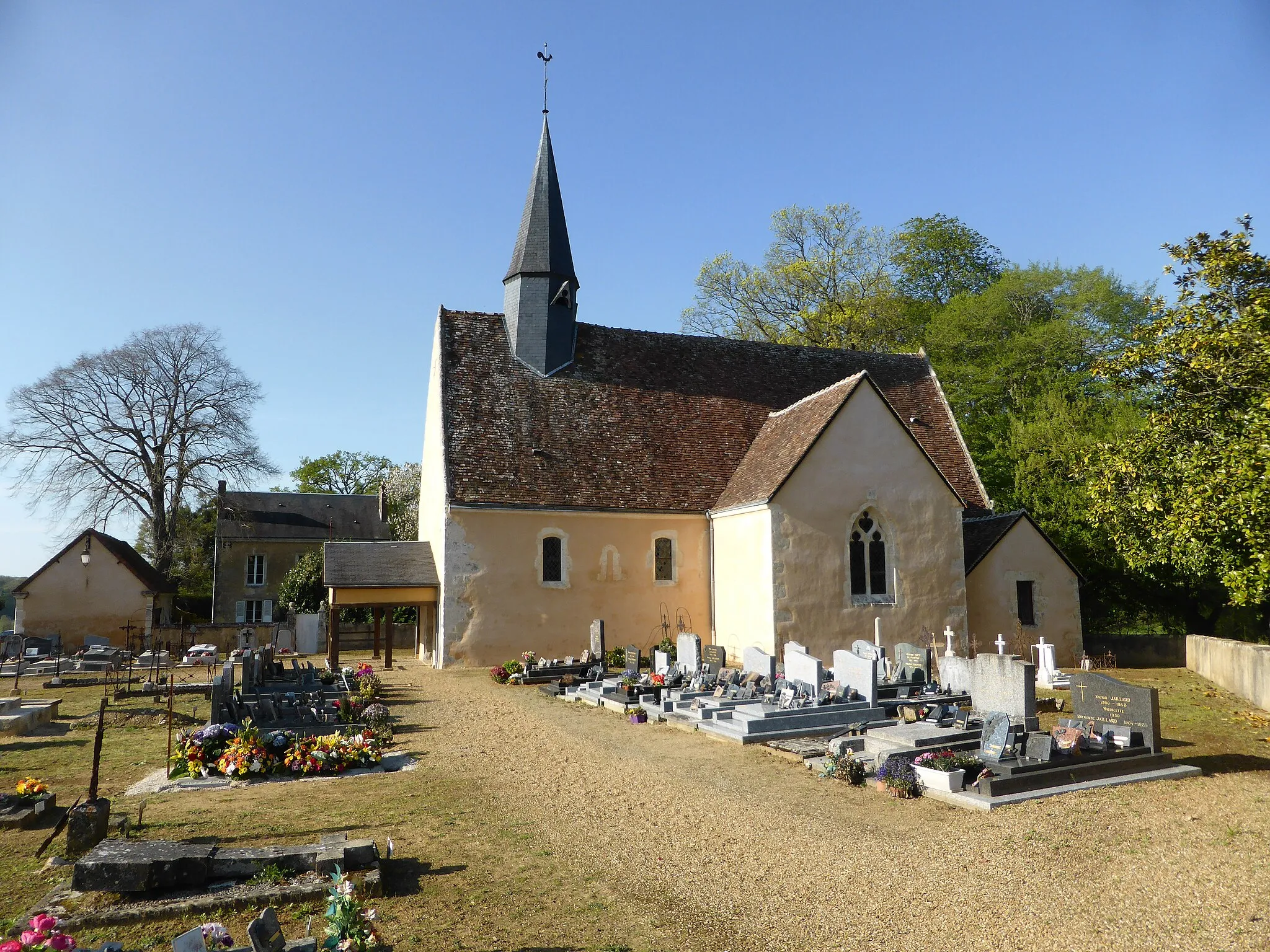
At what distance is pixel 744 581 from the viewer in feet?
71.5

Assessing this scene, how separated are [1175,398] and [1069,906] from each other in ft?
42.9

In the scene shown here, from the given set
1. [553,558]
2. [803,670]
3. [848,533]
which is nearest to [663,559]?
[553,558]

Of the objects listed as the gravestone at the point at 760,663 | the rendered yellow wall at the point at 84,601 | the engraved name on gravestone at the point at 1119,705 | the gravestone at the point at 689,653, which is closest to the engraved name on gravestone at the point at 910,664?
the gravestone at the point at 760,663

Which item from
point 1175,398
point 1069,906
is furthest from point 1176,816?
point 1175,398

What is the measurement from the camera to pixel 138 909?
6105 millimetres

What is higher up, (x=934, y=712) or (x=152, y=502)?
(x=152, y=502)

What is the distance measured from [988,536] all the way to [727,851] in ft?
60.0

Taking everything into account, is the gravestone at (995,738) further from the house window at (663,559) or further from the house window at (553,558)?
the house window at (553,558)

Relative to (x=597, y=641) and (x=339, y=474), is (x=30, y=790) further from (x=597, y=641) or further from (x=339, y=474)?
(x=339, y=474)

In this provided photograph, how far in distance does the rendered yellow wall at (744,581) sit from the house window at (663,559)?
1310 mm

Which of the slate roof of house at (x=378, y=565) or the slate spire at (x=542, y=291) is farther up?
the slate spire at (x=542, y=291)

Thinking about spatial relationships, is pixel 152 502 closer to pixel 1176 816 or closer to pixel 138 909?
pixel 138 909

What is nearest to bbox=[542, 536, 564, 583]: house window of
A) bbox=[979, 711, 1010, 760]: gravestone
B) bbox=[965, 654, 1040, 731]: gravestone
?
bbox=[965, 654, 1040, 731]: gravestone

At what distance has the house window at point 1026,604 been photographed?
2336 centimetres
